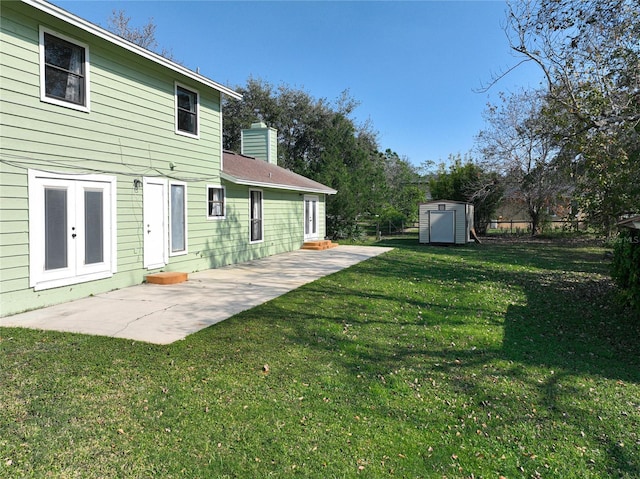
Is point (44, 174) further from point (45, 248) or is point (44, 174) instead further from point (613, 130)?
point (613, 130)

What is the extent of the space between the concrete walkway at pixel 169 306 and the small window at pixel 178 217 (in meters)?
0.80

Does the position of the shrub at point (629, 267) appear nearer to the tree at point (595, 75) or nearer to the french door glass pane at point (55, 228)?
the tree at point (595, 75)

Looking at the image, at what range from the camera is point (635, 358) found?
4984 mm

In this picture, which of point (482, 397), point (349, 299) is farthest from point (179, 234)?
point (482, 397)

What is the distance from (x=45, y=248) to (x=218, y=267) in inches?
195

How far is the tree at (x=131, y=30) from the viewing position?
21156 millimetres

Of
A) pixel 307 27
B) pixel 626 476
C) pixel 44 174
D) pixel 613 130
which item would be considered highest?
pixel 307 27

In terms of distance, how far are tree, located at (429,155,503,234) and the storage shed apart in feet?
14.1

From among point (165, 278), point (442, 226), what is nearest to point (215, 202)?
point (165, 278)

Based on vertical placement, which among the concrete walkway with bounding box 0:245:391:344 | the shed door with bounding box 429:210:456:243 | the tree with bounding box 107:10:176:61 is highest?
the tree with bounding box 107:10:176:61

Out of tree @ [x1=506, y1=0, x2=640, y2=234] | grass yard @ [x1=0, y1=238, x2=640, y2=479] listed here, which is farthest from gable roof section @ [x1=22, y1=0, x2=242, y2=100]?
tree @ [x1=506, y1=0, x2=640, y2=234]

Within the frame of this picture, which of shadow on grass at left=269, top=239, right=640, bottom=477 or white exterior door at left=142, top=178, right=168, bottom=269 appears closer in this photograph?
shadow on grass at left=269, top=239, right=640, bottom=477

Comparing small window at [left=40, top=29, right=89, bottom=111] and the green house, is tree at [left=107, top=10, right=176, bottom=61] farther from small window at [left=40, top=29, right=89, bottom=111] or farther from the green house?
small window at [left=40, top=29, right=89, bottom=111]

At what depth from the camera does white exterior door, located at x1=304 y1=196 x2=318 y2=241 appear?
16938 millimetres
